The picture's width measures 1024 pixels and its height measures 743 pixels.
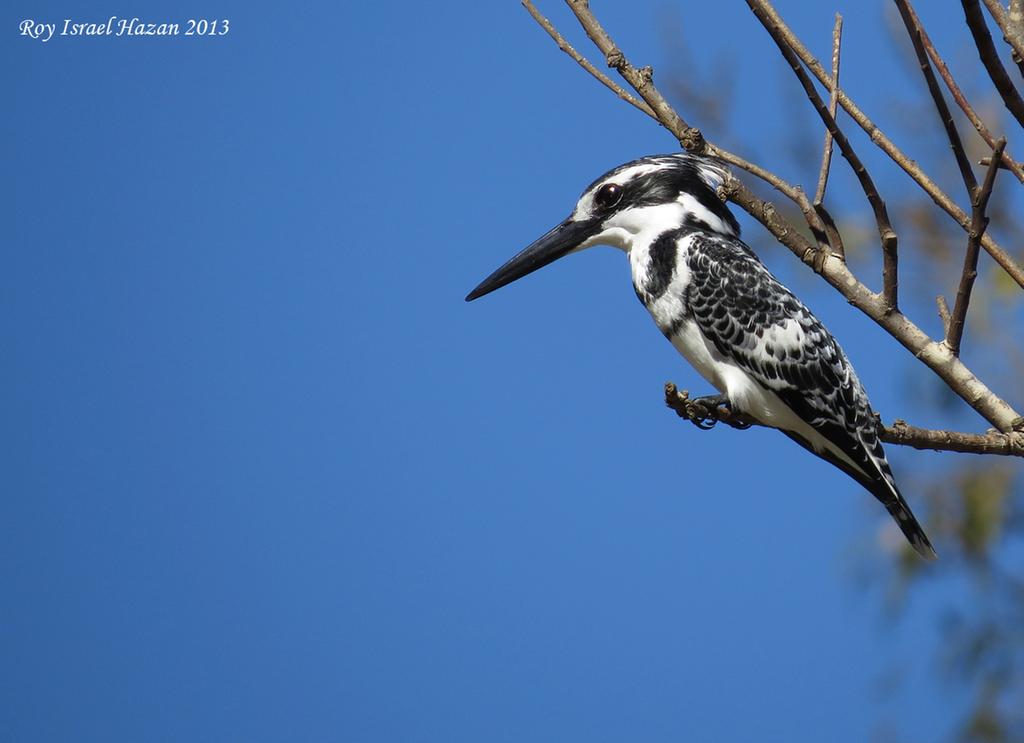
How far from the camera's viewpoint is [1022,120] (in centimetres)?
185

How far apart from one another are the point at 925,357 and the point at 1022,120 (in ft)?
1.57

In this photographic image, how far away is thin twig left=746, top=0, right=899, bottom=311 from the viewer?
210 cm

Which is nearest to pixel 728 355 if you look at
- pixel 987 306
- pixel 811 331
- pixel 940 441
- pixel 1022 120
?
pixel 811 331

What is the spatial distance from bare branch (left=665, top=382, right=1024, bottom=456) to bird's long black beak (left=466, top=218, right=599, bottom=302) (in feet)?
2.77

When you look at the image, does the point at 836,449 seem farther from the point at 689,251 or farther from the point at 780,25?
the point at 780,25

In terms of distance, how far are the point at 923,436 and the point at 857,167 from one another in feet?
2.17

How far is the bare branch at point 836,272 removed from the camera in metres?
2.16

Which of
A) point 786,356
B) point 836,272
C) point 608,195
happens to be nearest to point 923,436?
point 836,272

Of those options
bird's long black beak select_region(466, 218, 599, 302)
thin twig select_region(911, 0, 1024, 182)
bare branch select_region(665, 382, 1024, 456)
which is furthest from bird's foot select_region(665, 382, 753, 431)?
thin twig select_region(911, 0, 1024, 182)

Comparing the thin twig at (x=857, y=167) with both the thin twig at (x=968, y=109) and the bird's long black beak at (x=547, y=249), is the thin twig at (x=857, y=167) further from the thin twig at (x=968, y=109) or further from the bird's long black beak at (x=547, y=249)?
the bird's long black beak at (x=547, y=249)

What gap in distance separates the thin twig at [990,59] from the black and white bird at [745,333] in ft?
5.57

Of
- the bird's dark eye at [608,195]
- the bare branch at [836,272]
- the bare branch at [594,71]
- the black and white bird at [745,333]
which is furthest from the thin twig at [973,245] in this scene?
the bird's dark eye at [608,195]

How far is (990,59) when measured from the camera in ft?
5.95

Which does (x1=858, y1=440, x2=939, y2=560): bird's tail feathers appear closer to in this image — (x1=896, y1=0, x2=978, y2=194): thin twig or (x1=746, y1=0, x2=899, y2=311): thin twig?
(x1=746, y1=0, x2=899, y2=311): thin twig
